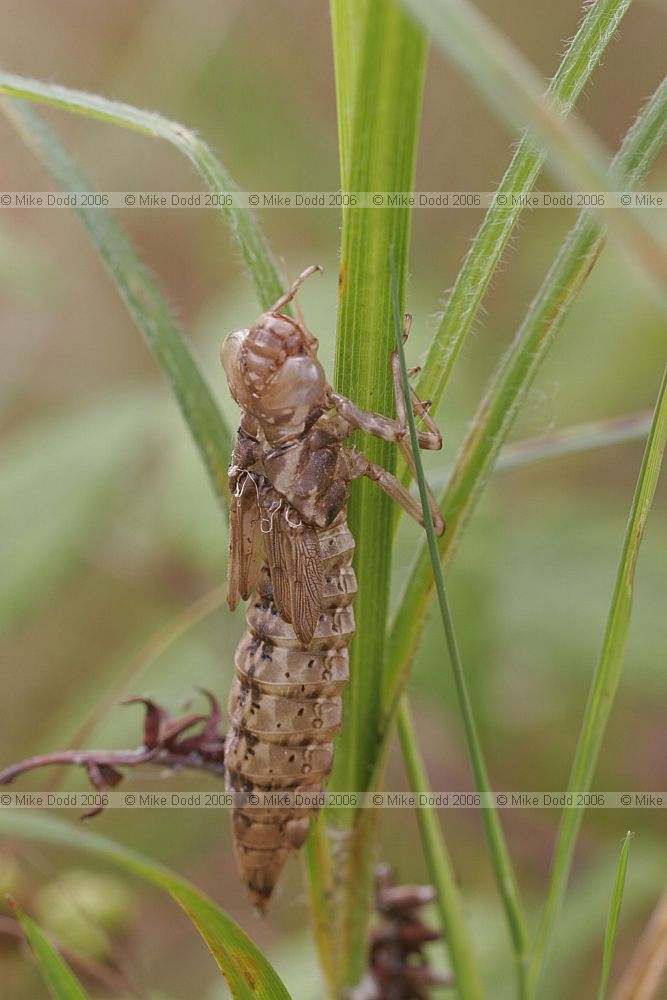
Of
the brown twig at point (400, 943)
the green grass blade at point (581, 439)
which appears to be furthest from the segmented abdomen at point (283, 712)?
the green grass blade at point (581, 439)

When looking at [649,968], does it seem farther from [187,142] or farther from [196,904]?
[187,142]

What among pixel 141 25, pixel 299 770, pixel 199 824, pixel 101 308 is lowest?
pixel 199 824

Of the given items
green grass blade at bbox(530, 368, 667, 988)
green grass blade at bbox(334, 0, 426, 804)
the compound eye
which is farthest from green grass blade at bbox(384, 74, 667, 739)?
the compound eye

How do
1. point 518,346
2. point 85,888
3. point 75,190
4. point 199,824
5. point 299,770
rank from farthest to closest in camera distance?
point 199,824 → point 85,888 → point 299,770 → point 75,190 → point 518,346

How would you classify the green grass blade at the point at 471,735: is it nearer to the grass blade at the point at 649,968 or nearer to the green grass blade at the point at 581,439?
the grass blade at the point at 649,968

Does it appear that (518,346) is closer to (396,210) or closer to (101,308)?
(396,210)

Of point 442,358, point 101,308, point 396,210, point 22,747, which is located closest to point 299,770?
point 442,358
